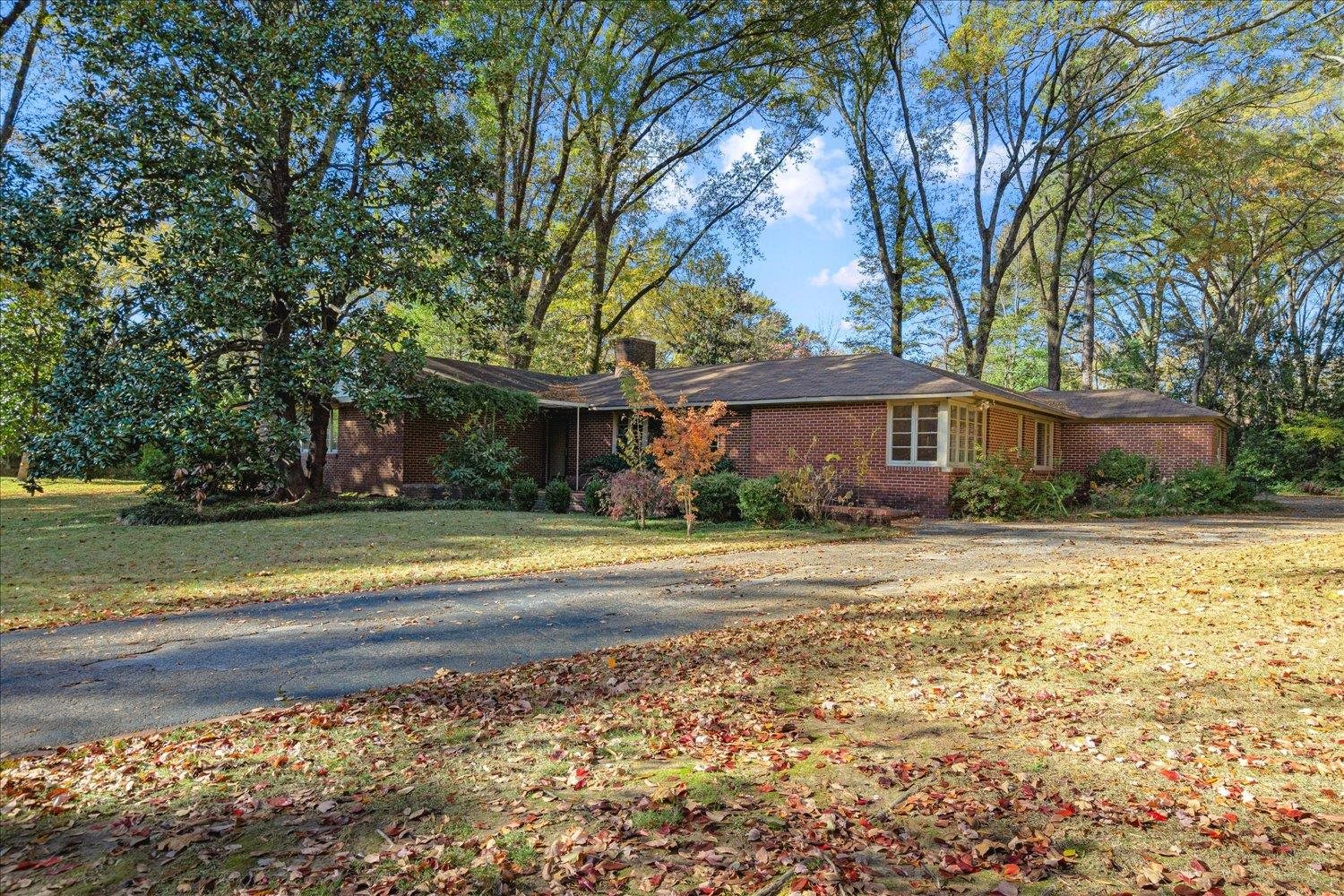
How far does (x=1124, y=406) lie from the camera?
22828mm

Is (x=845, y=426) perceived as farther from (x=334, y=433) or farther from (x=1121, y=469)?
(x=334, y=433)

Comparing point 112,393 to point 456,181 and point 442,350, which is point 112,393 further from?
point 442,350

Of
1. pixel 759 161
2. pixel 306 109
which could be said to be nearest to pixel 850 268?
pixel 759 161

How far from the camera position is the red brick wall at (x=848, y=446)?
1642 centimetres

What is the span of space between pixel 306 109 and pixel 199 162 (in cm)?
184

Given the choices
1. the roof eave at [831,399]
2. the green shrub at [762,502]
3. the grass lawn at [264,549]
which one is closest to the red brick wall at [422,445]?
the grass lawn at [264,549]

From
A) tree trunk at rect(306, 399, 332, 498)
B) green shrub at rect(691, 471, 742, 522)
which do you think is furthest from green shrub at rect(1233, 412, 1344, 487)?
tree trunk at rect(306, 399, 332, 498)

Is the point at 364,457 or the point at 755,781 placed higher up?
the point at 364,457

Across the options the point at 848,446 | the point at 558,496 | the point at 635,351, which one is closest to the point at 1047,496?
the point at 848,446

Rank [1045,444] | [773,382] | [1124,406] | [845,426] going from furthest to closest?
[1124,406], [1045,444], [773,382], [845,426]

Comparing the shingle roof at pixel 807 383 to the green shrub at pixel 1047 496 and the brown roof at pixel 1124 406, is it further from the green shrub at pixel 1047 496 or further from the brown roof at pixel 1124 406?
the brown roof at pixel 1124 406

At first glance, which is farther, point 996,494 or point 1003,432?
point 1003,432

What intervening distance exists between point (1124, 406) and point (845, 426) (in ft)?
37.4

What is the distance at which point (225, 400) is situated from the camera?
36.9 ft
